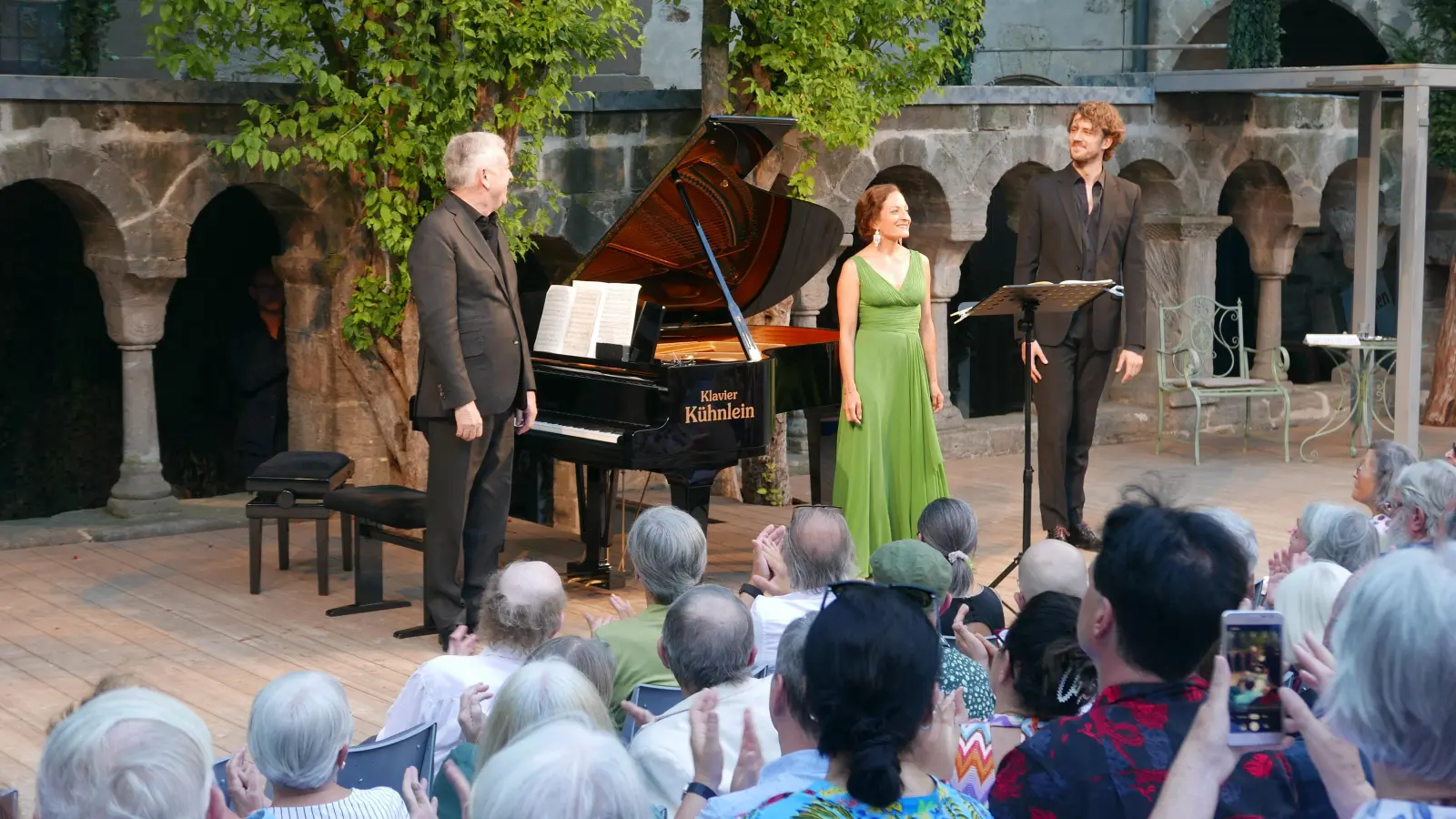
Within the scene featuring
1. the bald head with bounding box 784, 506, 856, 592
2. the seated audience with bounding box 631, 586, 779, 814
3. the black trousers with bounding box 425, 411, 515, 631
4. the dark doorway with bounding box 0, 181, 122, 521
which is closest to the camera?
the seated audience with bounding box 631, 586, 779, 814

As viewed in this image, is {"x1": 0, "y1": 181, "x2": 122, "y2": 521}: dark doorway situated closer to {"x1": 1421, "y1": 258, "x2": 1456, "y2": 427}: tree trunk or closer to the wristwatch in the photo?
the wristwatch

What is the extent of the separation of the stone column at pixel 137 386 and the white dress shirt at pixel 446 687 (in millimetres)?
4324

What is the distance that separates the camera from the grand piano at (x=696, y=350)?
617cm

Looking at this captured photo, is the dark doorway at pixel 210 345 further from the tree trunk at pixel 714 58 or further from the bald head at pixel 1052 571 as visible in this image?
the bald head at pixel 1052 571

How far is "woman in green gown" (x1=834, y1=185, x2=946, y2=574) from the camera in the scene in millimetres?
6652

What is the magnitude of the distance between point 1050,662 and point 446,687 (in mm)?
1497

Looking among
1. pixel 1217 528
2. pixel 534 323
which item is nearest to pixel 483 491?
pixel 534 323

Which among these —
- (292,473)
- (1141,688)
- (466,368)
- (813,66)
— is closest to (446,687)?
(1141,688)

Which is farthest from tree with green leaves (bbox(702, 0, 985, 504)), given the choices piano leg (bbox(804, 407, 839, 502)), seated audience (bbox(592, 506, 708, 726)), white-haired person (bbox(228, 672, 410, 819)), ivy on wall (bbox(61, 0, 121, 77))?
white-haired person (bbox(228, 672, 410, 819))

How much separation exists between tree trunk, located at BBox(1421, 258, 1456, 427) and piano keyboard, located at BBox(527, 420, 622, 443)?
7.18m

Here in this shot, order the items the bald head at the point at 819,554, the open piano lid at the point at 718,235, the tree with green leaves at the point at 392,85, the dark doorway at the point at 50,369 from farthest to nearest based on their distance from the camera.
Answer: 1. the dark doorway at the point at 50,369
2. the tree with green leaves at the point at 392,85
3. the open piano lid at the point at 718,235
4. the bald head at the point at 819,554

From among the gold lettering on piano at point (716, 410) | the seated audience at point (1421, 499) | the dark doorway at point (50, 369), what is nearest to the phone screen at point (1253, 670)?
the seated audience at point (1421, 499)

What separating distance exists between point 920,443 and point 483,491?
5.84 feet

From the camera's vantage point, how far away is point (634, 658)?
3.86m
